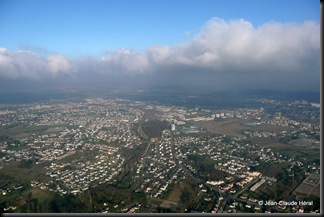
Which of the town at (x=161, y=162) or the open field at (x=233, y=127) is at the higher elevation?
the open field at (x=233, y=127)

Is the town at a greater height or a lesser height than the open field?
lesser

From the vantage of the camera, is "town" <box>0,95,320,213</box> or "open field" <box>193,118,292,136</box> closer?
"town" <box>0,95,320,213</box>

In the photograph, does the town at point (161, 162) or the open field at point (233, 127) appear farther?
the open field at point (233, 127)

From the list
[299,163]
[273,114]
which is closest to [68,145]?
[299,163]

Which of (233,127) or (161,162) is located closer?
(161,162)

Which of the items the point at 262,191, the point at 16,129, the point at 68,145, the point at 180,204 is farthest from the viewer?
the point at 16,129

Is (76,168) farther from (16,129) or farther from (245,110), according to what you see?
(245,110)

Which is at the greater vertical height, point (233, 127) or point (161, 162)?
point (233, 127)

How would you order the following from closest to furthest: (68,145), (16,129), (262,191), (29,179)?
(262,191) < (29,179) < (68,145) < (16,129)
